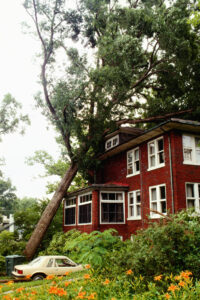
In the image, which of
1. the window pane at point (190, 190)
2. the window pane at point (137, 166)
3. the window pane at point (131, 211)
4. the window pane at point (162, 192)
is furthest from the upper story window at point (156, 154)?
the window pane at point (131, 211)

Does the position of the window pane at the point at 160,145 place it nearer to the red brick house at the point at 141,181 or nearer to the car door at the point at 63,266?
the red brick house at the point at 141,181

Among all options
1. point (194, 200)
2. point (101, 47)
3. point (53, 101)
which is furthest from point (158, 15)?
point (194, 200)

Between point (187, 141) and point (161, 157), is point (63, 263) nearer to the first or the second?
point (161, 157)

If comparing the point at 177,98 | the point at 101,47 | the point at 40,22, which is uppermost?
the point at 40,22

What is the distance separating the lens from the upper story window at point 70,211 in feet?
85.9

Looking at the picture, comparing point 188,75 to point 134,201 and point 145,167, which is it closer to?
point 145,167

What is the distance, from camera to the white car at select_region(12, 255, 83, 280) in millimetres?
12891

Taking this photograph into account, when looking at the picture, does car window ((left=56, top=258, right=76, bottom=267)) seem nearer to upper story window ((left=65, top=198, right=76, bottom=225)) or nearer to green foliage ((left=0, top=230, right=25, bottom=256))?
green foliage ((left=0, top=230, right=25, bottom=256))

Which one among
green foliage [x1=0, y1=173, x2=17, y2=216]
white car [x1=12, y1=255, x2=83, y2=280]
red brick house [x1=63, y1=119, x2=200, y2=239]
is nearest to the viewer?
white car [x1=12, y1=255, x2=83, y2=280]

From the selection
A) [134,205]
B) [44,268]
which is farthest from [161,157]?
[44,268]

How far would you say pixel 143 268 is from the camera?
6.12m

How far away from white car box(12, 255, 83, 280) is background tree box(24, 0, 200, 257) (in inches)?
336

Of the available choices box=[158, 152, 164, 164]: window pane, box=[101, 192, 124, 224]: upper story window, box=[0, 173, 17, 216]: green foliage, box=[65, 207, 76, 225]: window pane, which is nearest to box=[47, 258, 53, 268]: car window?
box=[101, 192, 124, 224]: upper story window

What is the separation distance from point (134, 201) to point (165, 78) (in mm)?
11306
